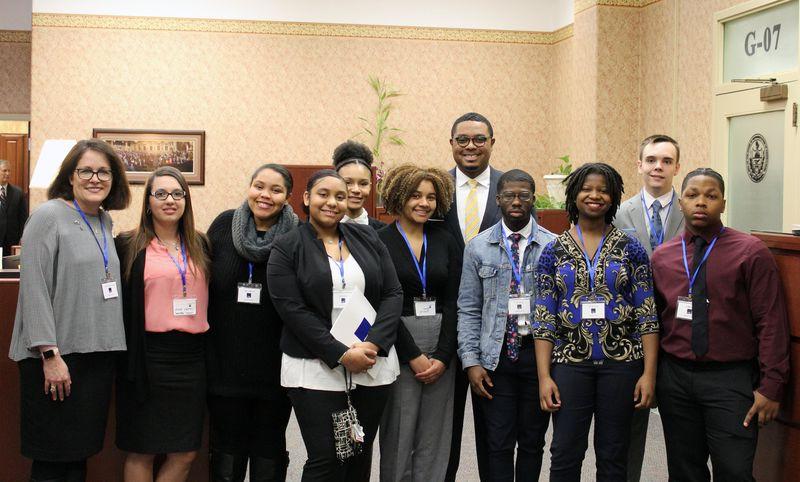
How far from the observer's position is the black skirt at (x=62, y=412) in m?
2.73

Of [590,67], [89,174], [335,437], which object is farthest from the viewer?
[590,67]

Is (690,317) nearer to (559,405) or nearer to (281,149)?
(559,405)

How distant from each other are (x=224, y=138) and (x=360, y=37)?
1.95m

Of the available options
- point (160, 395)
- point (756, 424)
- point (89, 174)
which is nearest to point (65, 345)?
point (160, 395)

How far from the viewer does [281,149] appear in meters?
8.94

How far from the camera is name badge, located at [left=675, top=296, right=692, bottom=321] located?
8.93ft

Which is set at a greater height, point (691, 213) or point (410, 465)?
point (691, 213)

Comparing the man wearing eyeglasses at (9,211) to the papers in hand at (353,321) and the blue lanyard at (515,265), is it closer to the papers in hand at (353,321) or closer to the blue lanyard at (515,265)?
the papers in hand at (353,321)

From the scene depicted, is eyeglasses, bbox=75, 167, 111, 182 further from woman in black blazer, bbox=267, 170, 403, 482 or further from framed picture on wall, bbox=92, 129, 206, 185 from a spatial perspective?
framed picture on wall, bbox=92, 129, 206, 185

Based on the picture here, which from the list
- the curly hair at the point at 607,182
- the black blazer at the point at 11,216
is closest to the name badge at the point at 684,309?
the curly hair at the point at 607,182

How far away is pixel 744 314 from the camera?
2.71 m

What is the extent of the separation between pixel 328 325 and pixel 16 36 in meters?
8.58

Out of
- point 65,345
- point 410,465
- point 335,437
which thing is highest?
point 65,345

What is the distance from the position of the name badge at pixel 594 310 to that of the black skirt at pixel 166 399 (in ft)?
4.63
